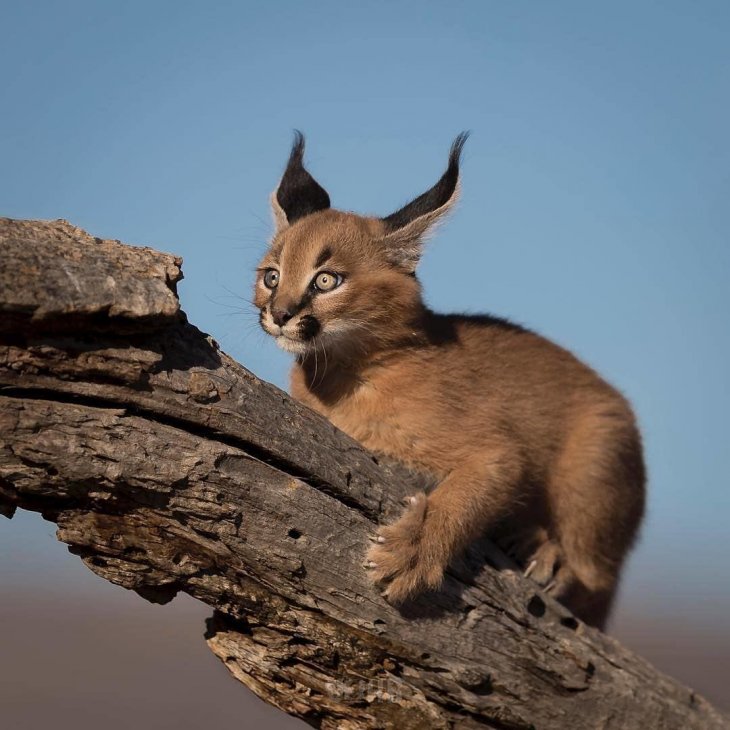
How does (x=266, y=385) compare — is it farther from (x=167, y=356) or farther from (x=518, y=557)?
(x=518, y=557)

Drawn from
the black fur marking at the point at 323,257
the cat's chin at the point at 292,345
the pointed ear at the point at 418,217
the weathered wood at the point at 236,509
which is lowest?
the weathered wood at the point at 236,509

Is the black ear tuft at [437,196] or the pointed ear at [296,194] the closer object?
the black ear tuft at [437,196]

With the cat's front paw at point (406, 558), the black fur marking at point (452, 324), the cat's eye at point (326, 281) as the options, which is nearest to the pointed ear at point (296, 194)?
the cat's eye at point (326, 281)

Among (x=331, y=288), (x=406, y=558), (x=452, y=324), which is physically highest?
(x=452, y=324)

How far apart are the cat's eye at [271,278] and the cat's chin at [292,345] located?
1.78 feet

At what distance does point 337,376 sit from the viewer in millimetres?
6414

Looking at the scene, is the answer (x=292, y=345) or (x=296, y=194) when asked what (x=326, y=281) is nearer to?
(x=292, y=345)

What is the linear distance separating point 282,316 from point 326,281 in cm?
51

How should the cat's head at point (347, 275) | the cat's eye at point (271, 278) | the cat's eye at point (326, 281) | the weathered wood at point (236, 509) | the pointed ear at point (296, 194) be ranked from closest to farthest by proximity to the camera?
the weathered wood at point (236, 509)
the cat's head at point (347, 275)
the cat's eye at point (326, 281)
the cat's eye at point (271, 278)
the pointed ear at point (296, 194)

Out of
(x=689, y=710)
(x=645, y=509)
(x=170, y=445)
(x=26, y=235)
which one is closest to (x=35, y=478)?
(x=170, y=445)

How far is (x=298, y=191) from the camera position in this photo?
7395mm

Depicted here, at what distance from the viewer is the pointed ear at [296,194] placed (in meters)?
7.36

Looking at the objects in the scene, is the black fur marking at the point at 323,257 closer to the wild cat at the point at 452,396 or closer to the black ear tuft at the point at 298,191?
the wild cat at the point at 452,396

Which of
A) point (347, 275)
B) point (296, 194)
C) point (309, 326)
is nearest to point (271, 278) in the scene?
point (347, 275)
